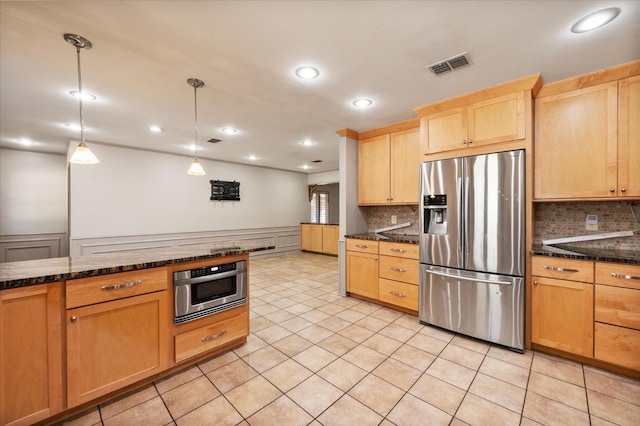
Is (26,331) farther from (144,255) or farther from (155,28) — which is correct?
(155,28)

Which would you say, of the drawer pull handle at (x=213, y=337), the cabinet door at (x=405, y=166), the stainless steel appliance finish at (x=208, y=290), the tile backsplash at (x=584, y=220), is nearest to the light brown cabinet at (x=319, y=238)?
the cabinet door at (x=405, y=166)

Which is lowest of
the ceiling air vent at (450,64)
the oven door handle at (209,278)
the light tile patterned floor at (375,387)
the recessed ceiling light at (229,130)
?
the light tile patterned floor at (375,387)

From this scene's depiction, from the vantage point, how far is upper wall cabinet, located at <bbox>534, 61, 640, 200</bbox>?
211 cm

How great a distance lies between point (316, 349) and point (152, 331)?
1.36 meters

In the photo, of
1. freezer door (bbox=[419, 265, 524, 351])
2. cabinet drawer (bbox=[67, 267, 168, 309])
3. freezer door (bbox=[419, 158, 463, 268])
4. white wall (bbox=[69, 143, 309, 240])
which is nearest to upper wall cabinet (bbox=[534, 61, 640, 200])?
freezer door (bbox=[419, 158, 463, 268])

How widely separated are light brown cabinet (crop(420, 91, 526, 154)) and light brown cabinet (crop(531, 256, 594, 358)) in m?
1.20

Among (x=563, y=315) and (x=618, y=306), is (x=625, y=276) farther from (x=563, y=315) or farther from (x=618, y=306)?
(x=563, y=315)

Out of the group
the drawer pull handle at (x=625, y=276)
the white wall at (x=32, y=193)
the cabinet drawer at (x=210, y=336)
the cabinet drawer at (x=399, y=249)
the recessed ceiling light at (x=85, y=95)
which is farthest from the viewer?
the white wall at (x=32, y=193)

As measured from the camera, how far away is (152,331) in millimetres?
1887

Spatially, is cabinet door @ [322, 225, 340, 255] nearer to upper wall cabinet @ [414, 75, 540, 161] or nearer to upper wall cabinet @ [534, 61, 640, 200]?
upper wall cabinet @ [414, 75, 540, 161]

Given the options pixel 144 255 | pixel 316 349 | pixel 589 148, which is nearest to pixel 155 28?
pixel 144 255

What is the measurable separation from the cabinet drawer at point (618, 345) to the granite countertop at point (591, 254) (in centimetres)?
52

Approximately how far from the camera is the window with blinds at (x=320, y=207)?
8672mm

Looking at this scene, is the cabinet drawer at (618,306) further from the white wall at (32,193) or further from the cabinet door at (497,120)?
the white wall at (32,193)
